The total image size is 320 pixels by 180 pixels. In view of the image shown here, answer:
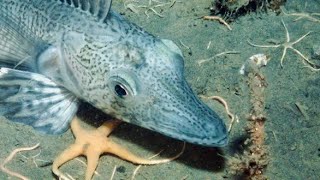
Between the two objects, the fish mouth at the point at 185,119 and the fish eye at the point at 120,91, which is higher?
the fish eye at the point at 120,91

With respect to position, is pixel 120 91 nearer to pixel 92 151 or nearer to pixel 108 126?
pixel 108 126

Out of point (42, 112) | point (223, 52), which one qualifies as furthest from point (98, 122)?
point (223, 52)

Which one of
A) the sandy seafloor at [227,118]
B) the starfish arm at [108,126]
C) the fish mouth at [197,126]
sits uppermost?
the fish mouth at [197,126]

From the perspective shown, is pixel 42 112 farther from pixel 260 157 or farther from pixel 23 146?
pixel 260 157

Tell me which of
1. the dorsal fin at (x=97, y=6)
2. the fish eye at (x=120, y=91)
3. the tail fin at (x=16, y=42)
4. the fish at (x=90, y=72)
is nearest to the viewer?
the fish at (x=90, y=72)

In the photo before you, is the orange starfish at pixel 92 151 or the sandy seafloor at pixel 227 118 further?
the sandy seafloor at pixel 227 118

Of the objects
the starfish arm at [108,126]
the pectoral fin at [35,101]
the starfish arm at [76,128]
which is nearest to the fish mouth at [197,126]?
the starfish arm at [108,126]

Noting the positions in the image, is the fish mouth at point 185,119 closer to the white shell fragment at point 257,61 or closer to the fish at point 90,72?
the fish at point 90,72
